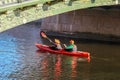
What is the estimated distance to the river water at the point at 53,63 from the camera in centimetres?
2872

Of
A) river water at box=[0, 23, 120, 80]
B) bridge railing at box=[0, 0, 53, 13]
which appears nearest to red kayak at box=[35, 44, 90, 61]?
river water at box=[0, 23, 120, 80]

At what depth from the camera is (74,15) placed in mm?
49656

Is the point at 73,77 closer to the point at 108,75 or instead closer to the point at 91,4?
the point at 108,75

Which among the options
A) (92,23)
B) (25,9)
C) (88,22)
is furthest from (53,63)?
(88,22)

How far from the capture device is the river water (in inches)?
1131

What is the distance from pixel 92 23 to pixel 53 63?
53.2 ft

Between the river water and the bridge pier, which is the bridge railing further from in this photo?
the bridge pier

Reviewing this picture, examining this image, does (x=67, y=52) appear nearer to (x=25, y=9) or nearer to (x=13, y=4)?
(x=25, y=9)

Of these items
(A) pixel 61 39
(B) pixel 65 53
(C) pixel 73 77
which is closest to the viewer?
(C) pixel 73 77

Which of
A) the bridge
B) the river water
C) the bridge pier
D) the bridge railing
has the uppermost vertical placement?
the bridge railing

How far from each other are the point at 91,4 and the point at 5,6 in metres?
11.0

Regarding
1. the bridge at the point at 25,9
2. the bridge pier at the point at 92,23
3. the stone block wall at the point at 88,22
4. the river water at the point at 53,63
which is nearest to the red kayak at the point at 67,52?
the river water at the point at 53,63

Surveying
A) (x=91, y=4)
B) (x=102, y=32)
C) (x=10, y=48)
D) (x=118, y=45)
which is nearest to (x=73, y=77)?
(x=91, y=4)

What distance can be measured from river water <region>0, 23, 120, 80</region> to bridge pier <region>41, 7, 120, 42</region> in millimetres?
2460
